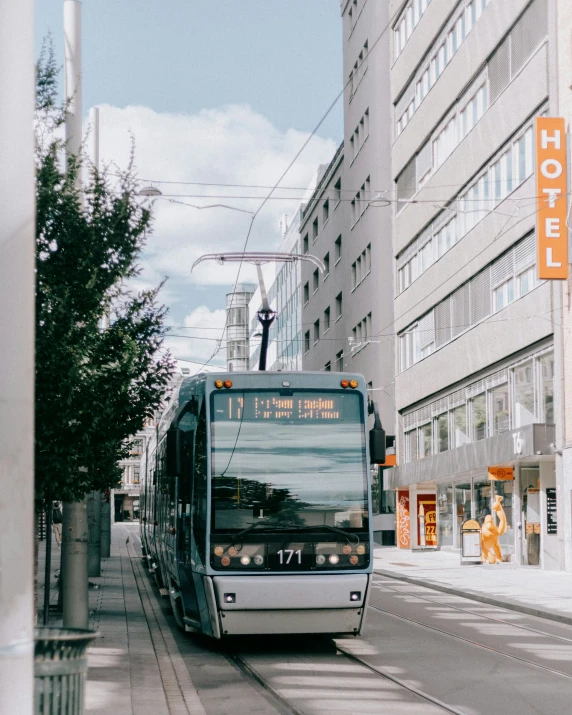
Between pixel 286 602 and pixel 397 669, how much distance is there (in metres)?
1.36

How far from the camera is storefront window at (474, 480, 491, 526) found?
35.2 meters

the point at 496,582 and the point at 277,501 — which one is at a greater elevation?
the point at 277,501

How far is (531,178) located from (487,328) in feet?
17.9

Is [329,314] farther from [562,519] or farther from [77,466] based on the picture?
[77,466]

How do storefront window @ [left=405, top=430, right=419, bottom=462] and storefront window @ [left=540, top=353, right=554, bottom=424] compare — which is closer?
storefront window @ [left=540, top=353, right=554, bottom=424]

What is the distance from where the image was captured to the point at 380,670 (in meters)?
11.4

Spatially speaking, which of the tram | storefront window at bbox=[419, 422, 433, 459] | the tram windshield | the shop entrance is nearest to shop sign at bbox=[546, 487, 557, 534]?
the shop entrance

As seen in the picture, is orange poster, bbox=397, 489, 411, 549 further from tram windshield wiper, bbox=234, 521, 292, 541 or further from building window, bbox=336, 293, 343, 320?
tram windshield wiper, bbox=234, 521, 292, 541

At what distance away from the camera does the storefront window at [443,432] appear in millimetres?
39844

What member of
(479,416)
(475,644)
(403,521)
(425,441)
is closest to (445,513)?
(425,441)

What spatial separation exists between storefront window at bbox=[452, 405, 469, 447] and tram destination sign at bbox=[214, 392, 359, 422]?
25.0m

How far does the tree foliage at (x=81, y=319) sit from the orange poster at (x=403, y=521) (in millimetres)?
34385

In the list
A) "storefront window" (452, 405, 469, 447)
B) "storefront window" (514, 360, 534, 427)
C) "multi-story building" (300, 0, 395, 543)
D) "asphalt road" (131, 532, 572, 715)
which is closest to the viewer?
"asphalt road" (131, 532, 572, 715)

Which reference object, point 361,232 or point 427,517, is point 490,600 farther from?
point 361,232
